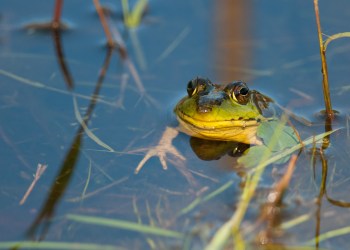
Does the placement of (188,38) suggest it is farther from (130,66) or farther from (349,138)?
(349,138)

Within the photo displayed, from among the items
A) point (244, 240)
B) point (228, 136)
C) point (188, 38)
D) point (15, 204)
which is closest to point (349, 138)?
point (228, 136)

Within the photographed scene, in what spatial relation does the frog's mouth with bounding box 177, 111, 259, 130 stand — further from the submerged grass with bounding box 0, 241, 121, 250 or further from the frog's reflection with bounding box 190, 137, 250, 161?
the submerged grass with bounding box 0, 241, 121, 250

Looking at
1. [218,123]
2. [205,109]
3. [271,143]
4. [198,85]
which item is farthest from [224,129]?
[271,143]

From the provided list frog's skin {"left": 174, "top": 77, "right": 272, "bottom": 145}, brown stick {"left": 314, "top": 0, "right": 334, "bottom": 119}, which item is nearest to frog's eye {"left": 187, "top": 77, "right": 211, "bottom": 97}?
frog's skin {"left": 174, "top": 77, "right": 272, "bottom": 145}

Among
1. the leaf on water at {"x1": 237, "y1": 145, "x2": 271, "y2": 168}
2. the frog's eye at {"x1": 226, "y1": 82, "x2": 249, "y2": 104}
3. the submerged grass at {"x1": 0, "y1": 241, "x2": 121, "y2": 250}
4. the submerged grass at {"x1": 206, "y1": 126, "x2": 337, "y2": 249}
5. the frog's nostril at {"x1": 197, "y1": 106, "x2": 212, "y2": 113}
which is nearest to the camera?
the submerged grass at {"x1": 206, "y1": 126, "x2": 337, "y2": 249}

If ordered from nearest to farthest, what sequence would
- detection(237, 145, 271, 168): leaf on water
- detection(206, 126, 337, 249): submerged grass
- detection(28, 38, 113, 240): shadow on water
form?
detection(206, 126, 337, 249): submerged grass
detection(28, 38, 113, 240): shadow on water
detection(237, 145, 271, 168): leaf on water

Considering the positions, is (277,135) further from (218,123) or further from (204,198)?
(204,198)

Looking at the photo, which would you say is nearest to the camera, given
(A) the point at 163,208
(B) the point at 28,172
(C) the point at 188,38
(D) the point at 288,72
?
(A) the point at 163,208
